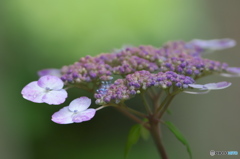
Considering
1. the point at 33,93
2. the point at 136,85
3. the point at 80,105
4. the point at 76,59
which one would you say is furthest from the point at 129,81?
the point at 76,59

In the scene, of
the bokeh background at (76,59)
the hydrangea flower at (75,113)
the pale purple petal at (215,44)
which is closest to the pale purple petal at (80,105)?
the hydrangea flower at (75,113)

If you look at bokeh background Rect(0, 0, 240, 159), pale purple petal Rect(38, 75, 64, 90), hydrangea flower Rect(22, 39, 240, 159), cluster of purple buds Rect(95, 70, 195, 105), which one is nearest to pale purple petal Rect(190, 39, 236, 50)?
hydrangea flower Rect(22, 39, 240, 159)

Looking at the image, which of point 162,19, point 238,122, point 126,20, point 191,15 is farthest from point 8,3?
point 238,122

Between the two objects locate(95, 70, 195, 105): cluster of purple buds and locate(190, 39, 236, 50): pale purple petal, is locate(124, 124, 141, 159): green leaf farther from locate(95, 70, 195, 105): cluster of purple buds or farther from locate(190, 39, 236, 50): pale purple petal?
locate(190, 39, 236, 50): pale purple petal

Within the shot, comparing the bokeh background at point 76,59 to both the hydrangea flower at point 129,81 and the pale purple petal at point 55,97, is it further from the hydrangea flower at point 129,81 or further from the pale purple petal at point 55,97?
the pale purple petal at point 55,97

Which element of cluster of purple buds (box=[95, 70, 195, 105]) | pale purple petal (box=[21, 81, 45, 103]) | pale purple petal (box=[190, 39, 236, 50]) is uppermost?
pale purple petal (box=[190, 39, 236, 50])

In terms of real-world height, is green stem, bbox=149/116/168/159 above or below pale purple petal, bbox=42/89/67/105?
below
